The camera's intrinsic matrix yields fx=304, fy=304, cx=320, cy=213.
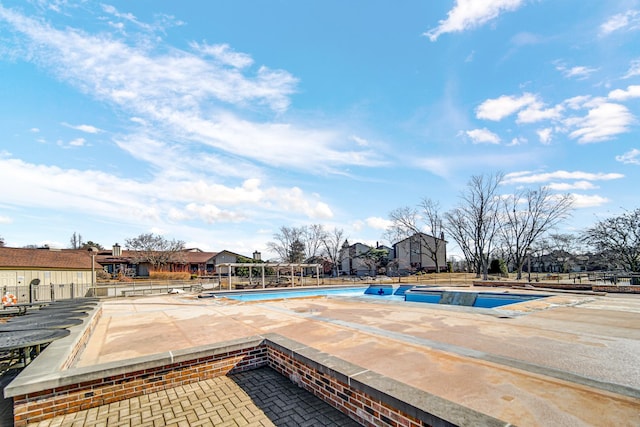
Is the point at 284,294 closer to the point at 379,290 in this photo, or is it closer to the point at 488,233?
the point at 379,290

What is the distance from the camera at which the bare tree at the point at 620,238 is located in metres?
24.6

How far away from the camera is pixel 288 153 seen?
16.5 m

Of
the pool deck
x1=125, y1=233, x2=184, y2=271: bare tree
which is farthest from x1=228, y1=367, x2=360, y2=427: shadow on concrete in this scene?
x1=125, y1=233, x2=184, y2=271: bare tree

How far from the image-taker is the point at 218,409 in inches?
130

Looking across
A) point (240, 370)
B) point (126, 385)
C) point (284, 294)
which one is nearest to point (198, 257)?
point (284, 294)

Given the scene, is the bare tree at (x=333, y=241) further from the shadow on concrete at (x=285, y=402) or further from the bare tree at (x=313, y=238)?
the shadow on concrete at (x=285, y=402)

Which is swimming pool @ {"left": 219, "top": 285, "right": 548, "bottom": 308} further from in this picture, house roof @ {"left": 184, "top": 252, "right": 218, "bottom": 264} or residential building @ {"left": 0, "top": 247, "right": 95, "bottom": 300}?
house roof @ {"left": 184, "top": 252, "right": 218, "bottom": 264}

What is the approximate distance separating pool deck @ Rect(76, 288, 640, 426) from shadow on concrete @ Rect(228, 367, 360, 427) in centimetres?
93

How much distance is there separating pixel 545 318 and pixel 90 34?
13.9 m

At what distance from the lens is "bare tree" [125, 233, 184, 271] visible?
3900 cm

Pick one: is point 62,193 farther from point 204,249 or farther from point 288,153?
point 204,249

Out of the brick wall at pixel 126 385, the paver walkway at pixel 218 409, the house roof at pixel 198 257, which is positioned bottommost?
the house roof at pixel 198 257

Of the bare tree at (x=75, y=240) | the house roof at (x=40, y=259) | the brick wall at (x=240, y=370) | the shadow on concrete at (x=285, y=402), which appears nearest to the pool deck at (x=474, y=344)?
the brick wall at (x=240, y=370)

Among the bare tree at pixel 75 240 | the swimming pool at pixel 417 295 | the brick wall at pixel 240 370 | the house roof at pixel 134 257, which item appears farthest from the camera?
the bare tree at pixel 75 240
